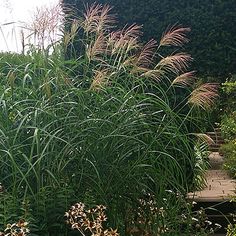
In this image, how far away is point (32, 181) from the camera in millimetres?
3275

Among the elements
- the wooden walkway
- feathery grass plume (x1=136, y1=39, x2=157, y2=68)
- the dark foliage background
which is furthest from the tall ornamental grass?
the dark foliage background

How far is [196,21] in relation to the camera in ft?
20.2

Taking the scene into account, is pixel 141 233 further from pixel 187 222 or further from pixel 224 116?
pixel 224 116

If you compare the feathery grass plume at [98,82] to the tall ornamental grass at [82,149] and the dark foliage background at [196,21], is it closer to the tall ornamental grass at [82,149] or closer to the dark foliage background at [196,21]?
the tall ornamental grass at [82,149]

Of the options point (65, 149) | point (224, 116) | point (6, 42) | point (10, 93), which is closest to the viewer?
point (65, 149)

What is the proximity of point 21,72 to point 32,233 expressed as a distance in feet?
4.31

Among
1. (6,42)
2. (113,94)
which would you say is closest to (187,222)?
(113,94)

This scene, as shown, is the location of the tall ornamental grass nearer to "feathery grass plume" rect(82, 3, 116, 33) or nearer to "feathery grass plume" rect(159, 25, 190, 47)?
"feathery grass plume" rect(82, 3, 116, 33)

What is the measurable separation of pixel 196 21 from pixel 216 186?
2.17m

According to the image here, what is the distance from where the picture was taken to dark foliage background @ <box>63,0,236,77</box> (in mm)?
6121

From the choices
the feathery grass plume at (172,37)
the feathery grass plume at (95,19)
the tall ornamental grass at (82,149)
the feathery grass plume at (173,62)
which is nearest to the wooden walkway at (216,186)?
the tall ornamental grass at (82,149)

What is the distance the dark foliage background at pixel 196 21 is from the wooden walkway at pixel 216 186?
Result: 1382 mm

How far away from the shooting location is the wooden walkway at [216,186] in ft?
18.4

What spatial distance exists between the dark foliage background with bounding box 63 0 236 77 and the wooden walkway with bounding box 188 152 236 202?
1382 millimetres
